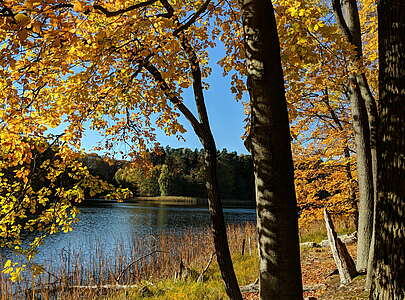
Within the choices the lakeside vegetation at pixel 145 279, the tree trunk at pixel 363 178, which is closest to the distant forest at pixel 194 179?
the lakeside vegetation at pixel 145 279

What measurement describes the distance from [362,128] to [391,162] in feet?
13.5

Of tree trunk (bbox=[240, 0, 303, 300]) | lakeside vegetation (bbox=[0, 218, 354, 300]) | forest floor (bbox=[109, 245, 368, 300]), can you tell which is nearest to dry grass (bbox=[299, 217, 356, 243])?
lakeside vegetation (bbox=[0, 218, 354, 300])

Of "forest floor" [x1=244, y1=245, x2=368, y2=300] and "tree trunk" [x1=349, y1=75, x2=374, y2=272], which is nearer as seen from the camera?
"forest floor" [x1=244, y1=245, x2=368, y2=300]

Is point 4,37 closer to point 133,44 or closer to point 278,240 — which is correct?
point 133,44

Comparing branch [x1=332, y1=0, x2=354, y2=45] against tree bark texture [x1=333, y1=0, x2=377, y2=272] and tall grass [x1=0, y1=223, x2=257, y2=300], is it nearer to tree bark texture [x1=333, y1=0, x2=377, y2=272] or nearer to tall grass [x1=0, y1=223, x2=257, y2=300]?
tree bark texture [x1=333, y1=0, x2=377, y2=272]

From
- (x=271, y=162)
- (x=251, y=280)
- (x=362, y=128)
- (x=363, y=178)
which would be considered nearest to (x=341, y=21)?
(x=362, y=128)

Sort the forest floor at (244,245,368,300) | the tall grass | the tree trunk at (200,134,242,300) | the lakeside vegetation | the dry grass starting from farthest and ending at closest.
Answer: the dry grass < the tall grass < the lakeside vegetation < the forest floor at (244,245,368,300) < the tree trunk at (200,134,242,300)

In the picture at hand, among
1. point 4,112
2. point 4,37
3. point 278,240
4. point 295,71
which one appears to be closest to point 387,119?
point 278,240

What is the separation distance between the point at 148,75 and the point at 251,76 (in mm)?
3235

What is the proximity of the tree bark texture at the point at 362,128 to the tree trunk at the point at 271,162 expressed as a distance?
401 cm

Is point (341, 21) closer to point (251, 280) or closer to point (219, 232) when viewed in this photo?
point (219, 232)

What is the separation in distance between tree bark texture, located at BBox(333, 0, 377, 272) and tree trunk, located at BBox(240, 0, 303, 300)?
401 cm

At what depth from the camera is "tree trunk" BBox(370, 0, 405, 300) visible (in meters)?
2.35

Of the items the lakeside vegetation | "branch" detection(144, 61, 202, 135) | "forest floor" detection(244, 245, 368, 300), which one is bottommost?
the lakeside vegetation
